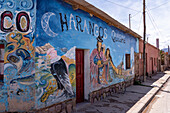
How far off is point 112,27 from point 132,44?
12.9 ft

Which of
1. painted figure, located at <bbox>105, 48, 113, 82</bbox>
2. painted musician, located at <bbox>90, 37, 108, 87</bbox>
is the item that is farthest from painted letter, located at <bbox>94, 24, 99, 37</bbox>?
painted figure, located at <bbox>105, 48, 113, 82</bbox>

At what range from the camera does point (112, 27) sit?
7500 mm

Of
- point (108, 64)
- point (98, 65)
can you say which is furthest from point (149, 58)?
point (98, 65)

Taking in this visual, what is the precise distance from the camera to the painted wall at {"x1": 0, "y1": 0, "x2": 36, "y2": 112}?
329cm

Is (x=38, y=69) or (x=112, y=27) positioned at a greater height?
(x=112, y=27)

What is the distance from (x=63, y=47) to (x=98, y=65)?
234 cm

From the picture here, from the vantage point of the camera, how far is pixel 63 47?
420 cm

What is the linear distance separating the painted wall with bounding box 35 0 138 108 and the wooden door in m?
0.37

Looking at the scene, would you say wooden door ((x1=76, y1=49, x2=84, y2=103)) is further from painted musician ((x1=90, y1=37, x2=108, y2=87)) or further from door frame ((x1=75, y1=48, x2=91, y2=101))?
painted musician ((x1=90, y1=37, x2=108, y2=87))

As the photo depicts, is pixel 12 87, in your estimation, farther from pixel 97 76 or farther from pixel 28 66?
pixel 97 76

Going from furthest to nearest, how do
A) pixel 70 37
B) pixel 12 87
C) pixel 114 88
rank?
pixel 114 88 → pixel 70 37 → pixel 12 87

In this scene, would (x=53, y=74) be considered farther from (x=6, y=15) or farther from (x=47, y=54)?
(x=6, y=15)

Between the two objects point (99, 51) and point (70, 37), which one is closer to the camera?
point (70, 37)

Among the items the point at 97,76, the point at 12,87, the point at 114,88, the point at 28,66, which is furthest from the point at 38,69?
the point at 114,88
